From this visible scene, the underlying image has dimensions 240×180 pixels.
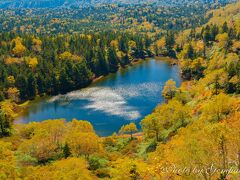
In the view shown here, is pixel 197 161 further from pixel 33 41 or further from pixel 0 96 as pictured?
pixel 33 41

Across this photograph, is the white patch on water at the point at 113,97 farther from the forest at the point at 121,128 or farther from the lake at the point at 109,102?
the forest at the point at 121,128

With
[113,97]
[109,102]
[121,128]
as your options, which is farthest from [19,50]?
[121,128]

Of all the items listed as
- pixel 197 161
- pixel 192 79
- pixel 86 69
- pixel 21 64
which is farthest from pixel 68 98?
pixel 197 161

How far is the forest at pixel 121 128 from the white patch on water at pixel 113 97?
10.3 metres

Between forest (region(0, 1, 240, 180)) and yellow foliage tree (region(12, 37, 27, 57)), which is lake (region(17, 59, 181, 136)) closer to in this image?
forest (region(0, 1, 240, 180))

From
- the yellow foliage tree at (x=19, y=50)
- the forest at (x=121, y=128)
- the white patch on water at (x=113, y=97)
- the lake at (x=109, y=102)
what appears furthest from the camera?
the yellow foliage tree at (x=19, y=50)

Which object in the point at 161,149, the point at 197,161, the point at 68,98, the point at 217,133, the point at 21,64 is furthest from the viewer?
the point at 21,64

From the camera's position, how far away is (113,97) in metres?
135

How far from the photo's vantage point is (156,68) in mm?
183750

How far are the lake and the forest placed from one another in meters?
7.01

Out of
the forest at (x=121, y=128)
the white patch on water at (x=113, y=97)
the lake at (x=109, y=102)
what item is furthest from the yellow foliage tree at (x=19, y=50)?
the white patch on water at (x=113, y=97)

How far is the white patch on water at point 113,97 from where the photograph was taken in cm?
11794

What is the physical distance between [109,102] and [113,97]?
668 cm

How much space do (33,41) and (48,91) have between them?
55.1m
